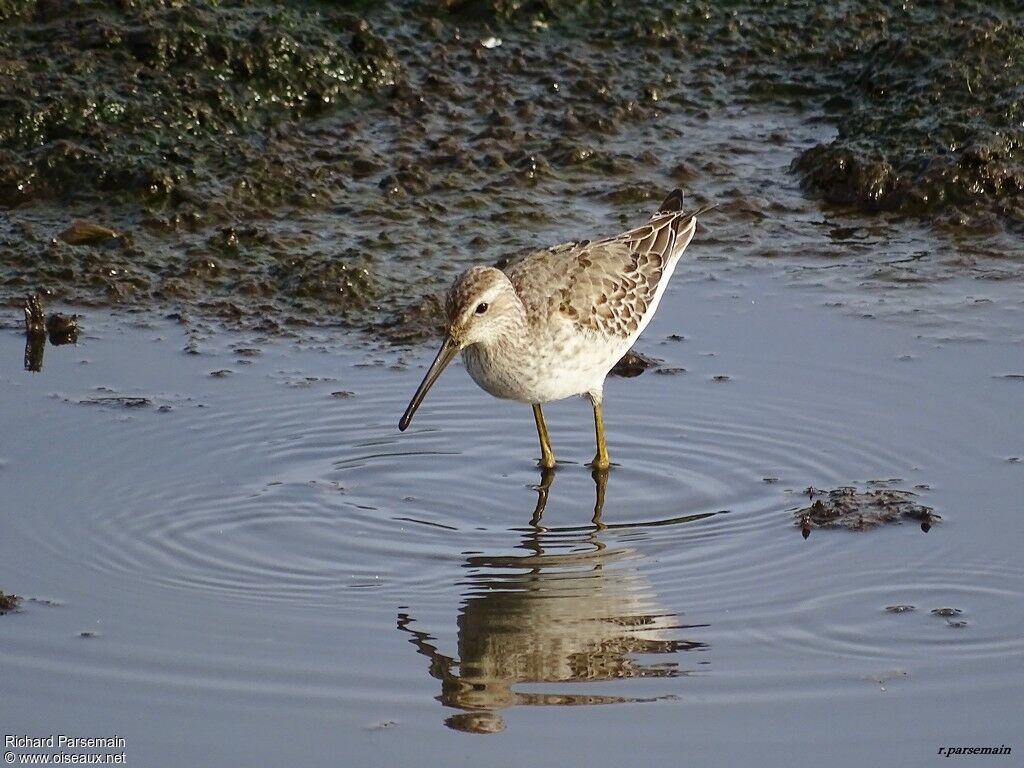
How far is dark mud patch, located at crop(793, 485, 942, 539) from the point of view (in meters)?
6.83

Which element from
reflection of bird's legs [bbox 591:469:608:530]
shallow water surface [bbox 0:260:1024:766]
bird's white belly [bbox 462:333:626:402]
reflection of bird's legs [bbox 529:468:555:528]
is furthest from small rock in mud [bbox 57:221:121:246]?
reflection of bird's legs [bbox 591:469:608:530]

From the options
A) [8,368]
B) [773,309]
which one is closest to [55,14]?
[8,368]

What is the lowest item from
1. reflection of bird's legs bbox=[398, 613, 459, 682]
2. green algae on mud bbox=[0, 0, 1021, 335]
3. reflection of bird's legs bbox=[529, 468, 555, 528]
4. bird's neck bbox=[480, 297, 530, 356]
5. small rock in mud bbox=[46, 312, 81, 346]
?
reflection of bird's legs bbox=[398, 613, 459, 682]

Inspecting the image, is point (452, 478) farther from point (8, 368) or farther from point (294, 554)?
point (8, 368)

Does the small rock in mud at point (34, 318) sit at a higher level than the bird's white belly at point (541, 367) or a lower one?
lower

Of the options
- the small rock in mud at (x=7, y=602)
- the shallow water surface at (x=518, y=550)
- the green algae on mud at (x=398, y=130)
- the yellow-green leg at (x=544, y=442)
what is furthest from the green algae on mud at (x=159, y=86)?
the small rock in mud at (x=7, y=602)

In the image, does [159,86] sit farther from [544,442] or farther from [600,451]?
[600,451]

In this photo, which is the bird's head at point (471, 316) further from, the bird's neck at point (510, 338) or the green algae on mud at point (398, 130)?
the green algae on mud at point (398, 130)

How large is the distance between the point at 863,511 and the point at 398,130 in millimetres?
5152

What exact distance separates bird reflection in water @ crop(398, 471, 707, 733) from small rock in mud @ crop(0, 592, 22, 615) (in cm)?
138

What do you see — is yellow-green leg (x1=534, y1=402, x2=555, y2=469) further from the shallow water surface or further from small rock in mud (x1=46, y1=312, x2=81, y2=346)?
A: small rock in mud (x1=46, y1=312, x2=81, y2=346)

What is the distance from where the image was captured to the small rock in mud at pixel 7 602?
6008 millimetres

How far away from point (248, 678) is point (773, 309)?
4.57 m

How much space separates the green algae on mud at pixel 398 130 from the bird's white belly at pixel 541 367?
1.36m
